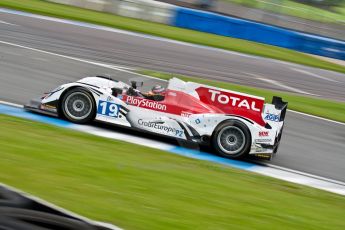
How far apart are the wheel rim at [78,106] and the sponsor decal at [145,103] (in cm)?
63

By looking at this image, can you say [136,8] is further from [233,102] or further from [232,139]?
[232,139]

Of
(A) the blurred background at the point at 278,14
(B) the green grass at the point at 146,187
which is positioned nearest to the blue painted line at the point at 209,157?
(B) the green grass at the point at 146,187

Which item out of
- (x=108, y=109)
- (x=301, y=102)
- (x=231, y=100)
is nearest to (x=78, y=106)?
(x=108, y=109)

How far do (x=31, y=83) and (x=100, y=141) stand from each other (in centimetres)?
413

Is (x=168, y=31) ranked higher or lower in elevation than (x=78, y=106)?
higher

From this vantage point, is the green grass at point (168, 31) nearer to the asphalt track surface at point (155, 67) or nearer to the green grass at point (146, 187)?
the asphalt track surface at point (155, 67)

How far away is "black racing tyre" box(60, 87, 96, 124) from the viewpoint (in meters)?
10.3

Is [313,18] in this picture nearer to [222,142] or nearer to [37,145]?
[222,142]

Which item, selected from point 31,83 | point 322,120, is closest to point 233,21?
point 322,120

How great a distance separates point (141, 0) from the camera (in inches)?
1113

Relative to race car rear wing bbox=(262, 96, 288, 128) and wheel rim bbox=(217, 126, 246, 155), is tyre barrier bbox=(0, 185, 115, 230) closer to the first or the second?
wheel rim bbox=(217, 126, 246, 155)

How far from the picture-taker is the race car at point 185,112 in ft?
32.9

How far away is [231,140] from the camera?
10102mm

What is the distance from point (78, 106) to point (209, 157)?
2.13 metres
